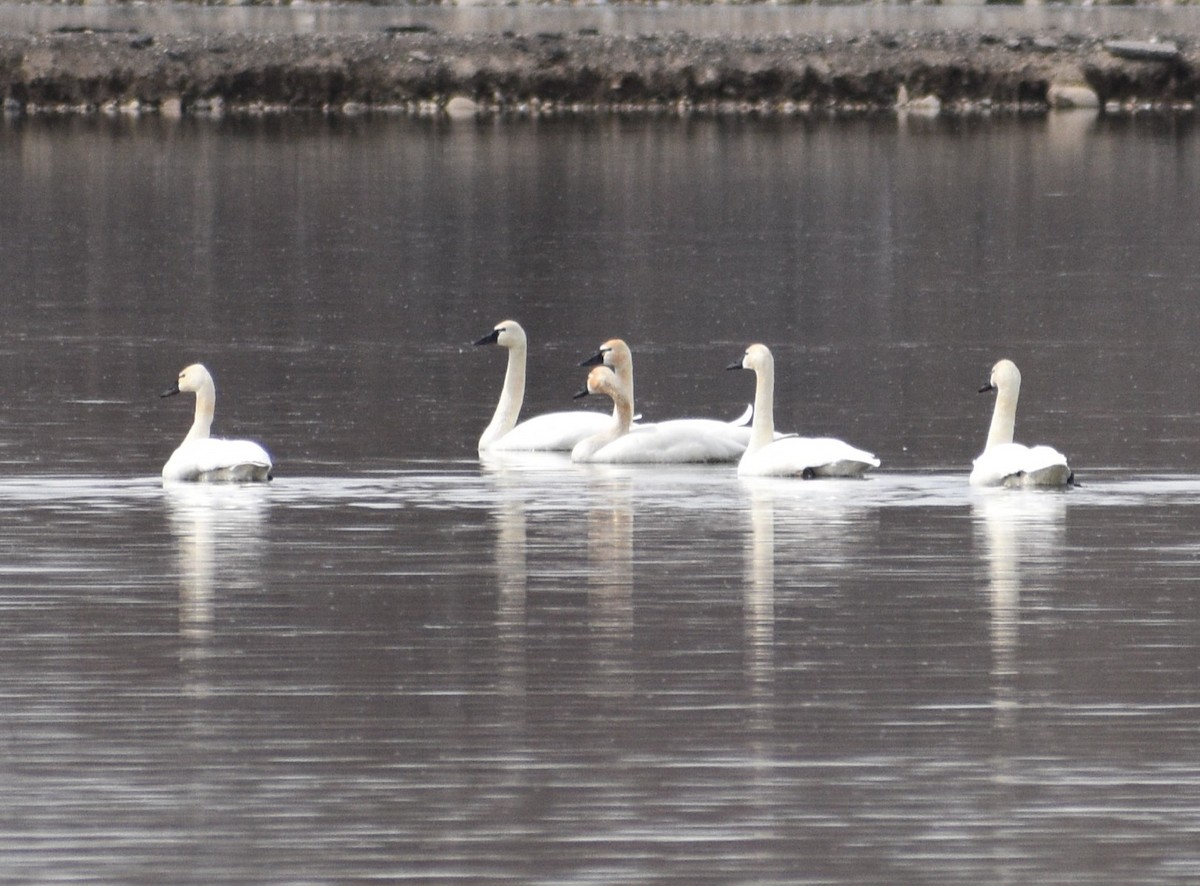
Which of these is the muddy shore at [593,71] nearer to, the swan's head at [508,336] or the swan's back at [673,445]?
the swan's head at [508,336]

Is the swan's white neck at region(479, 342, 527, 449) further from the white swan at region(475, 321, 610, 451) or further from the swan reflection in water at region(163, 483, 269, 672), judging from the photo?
the swan reflection in water at region(163, 483, 269, 672)

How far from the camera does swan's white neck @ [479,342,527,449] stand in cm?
2169

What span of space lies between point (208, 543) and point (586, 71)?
223 ft

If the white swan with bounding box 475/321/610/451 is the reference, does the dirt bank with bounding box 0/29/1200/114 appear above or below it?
above

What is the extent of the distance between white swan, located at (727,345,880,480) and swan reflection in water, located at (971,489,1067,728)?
36.4 inches

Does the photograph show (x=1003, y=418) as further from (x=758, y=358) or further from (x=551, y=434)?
(x=551, y=434)

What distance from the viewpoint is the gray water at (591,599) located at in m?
11.0

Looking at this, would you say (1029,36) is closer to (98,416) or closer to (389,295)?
(389,295)

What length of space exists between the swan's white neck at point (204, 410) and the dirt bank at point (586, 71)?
207 feet

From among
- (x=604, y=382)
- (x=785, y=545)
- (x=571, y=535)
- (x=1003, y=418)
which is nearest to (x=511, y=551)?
(x=571, y=535)

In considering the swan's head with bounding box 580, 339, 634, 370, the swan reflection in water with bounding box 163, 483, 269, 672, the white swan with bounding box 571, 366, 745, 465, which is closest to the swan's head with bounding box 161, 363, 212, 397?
the swan reflection in water with bounding box 163, 483, 269, 672

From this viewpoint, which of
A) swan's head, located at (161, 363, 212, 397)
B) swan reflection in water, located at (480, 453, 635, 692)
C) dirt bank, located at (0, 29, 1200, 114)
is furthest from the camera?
dirt bank, located at (0, 29, 1200, 114)

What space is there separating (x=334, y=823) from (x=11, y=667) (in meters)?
3.02

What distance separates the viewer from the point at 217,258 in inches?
1570
